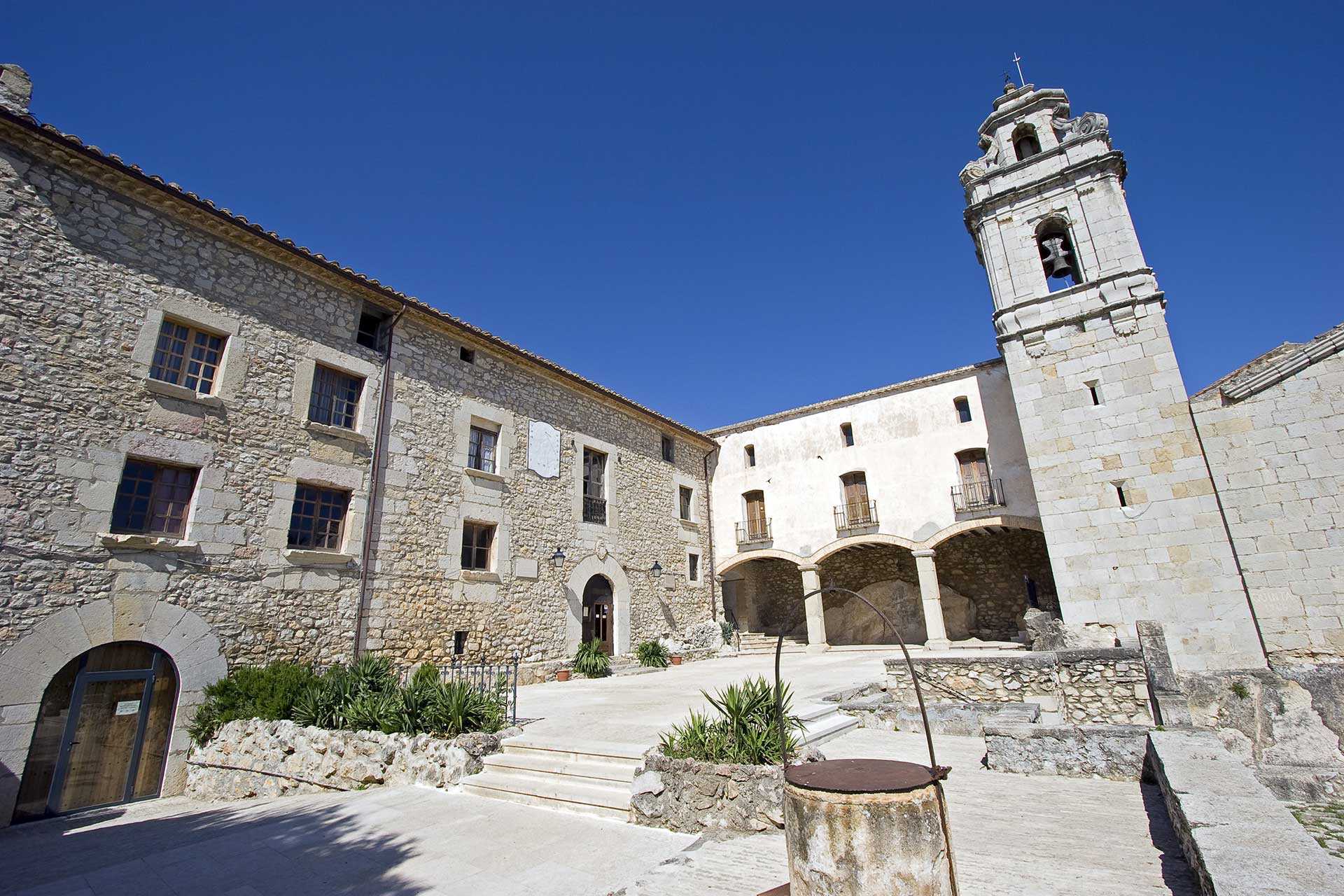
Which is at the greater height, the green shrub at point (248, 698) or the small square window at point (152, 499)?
the small square window at point (152, 499)

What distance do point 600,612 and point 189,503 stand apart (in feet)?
28.8

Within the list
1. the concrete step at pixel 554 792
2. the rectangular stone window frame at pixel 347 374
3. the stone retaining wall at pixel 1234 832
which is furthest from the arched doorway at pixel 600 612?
the stone retaining wall at pixel 1234 832

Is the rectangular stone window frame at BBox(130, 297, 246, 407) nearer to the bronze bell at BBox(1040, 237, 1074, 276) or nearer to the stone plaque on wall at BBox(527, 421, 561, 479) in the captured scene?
the stone plaque on wall at BBox(527, 421, 561, 479)

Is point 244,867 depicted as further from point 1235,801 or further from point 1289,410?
point 1289,410

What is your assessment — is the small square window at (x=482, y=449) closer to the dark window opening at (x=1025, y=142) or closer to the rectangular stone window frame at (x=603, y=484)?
the rectangular stone window frame at (x=603, y=484)

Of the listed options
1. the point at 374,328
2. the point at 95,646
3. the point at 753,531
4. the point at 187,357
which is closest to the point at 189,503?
the point at 95,646

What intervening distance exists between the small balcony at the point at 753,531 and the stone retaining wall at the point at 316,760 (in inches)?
518

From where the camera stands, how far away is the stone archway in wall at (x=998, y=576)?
16984mm

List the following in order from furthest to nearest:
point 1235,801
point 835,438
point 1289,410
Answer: point 835,438 < point 1289,410 < point 1235,801

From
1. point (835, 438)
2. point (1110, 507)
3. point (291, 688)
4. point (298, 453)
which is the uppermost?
point (835, 438)

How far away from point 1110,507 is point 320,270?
15.6 metres

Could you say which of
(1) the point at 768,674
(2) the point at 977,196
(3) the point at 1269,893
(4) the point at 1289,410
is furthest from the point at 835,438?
(3) the point at 1269,893

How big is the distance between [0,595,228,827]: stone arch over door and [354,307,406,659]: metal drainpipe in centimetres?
189

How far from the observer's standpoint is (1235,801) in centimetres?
359
